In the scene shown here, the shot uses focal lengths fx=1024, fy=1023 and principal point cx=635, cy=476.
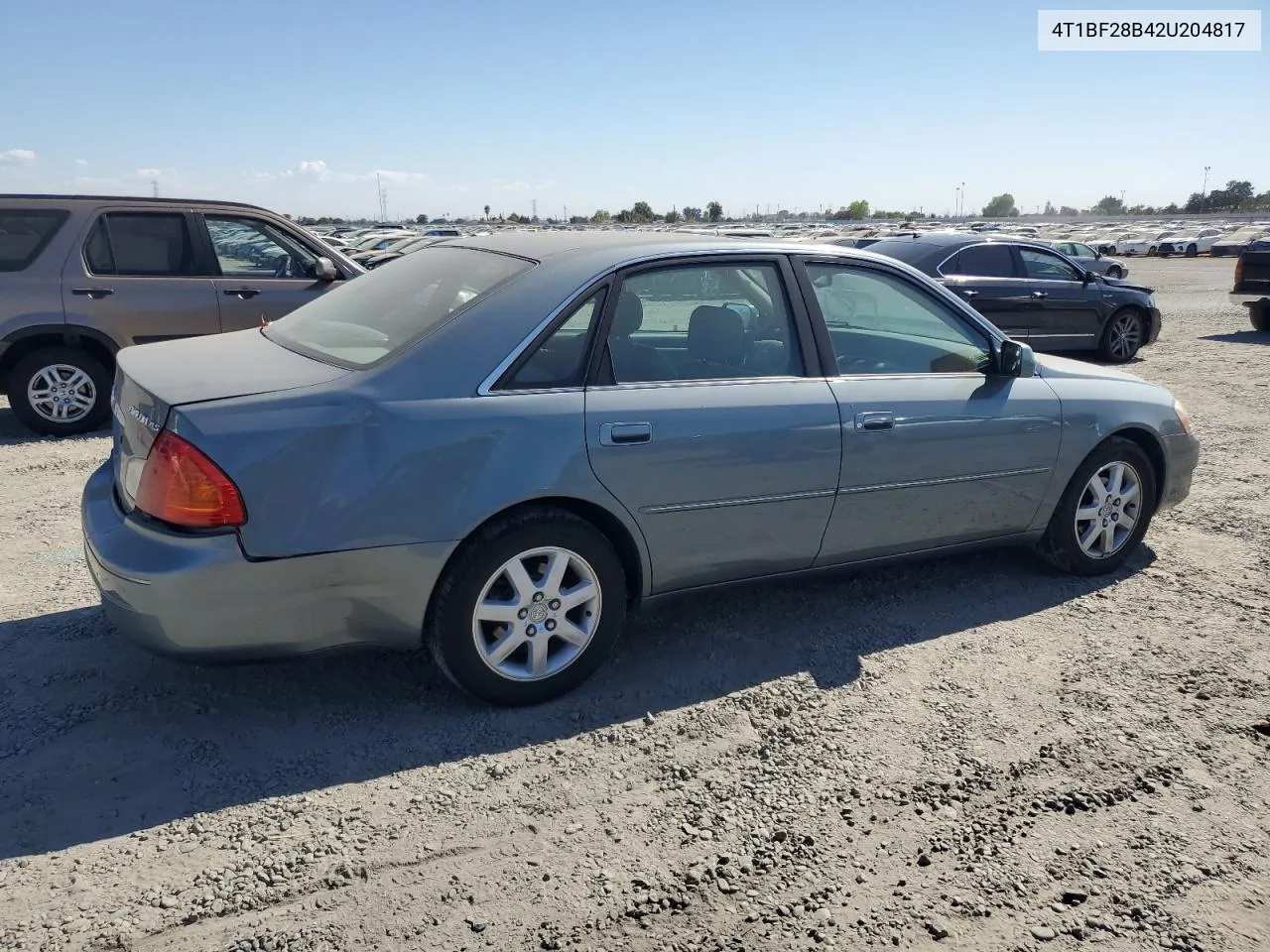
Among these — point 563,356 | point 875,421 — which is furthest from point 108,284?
point 875,421

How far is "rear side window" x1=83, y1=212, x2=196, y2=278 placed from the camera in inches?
309

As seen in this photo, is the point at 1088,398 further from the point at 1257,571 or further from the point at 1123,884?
the point at 1123,884

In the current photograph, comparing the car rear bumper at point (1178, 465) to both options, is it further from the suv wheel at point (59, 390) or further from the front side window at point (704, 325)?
the suv wheel at point (59, 390)

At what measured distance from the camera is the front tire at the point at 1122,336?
12820 mm

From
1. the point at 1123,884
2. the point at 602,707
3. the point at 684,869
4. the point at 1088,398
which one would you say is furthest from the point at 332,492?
the point at 1088,398

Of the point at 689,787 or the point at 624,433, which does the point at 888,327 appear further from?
the point at 689,787

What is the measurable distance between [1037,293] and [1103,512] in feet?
26.6

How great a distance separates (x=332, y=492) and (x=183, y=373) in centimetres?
76

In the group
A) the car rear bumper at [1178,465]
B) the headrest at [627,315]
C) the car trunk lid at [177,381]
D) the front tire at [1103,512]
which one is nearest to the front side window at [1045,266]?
the car rear bumper at [1178,465]

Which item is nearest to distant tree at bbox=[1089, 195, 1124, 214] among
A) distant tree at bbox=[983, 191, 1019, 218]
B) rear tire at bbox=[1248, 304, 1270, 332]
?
distant tree at bbox=[983, 191, 1019, 218]

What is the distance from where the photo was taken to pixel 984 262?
39.6 ft

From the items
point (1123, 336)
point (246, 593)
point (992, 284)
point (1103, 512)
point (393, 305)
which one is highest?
point (393, 305)

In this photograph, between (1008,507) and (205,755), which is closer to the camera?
(205,755)

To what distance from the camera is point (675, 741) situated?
3.44 metres
